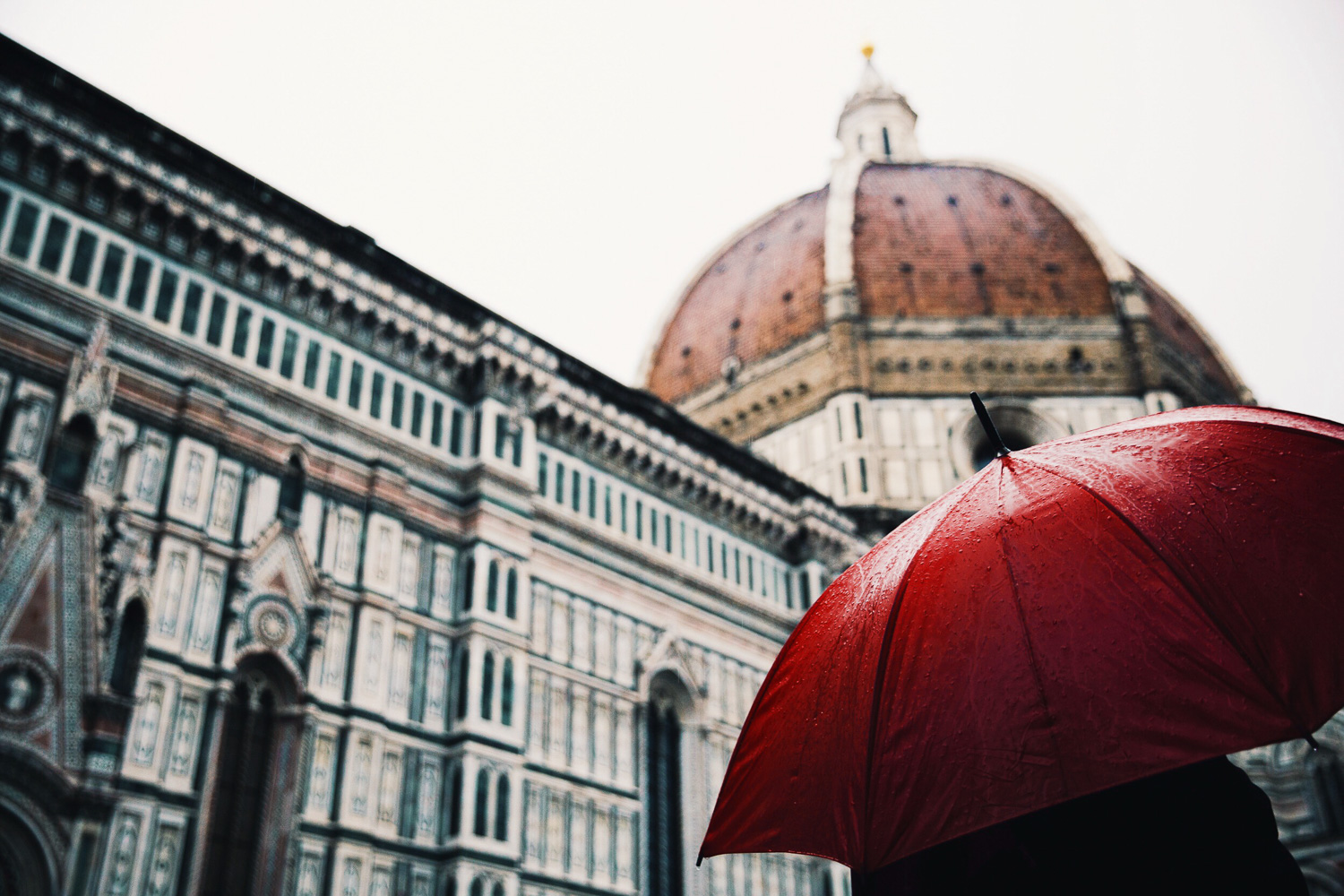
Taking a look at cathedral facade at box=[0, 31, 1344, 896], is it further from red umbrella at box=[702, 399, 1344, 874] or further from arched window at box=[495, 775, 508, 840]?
red umbrella at box=[702, 399, 1344, 874]

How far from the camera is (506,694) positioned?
16.1 meters

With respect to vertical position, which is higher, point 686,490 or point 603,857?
point 686,490

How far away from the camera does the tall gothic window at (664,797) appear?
59.1ft

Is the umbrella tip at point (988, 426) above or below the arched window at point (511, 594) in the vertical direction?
below

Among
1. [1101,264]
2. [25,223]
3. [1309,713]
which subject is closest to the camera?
[1309,713]

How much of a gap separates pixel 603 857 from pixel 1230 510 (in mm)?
14575

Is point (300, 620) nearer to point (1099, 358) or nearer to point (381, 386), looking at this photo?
point (381, 386)

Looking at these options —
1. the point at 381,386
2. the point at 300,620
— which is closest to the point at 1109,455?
the point at 300,620

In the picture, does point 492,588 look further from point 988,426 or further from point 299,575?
point 988,426

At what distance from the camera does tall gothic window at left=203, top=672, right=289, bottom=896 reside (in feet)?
42.8

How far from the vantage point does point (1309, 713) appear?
281cm

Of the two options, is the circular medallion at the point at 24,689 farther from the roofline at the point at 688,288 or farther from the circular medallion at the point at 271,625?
the roofline at the point at 688,288

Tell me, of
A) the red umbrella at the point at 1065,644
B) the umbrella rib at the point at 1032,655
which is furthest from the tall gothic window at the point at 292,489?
the umbrella rib at the point at 1032,655

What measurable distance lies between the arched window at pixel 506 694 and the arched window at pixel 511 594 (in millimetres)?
677
